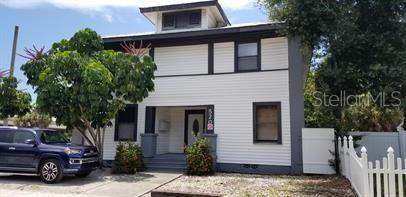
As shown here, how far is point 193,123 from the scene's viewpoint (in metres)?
17.2

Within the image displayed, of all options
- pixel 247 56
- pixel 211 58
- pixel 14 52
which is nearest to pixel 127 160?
pixel 211 58

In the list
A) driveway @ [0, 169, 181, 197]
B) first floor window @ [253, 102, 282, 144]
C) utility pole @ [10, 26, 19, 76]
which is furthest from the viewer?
utility pole @ [10, 26, 19, 76]

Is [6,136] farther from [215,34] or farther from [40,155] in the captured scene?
[215,34]

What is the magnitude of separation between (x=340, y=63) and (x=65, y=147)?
8.71 meters

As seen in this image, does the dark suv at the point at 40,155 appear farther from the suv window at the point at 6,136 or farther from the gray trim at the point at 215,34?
the gray trim at the point at 215,34

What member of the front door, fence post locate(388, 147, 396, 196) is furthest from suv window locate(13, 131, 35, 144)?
fence post locate(388, 147, 396, 196)

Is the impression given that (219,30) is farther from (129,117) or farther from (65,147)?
(65,147)

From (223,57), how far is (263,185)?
20.0 feet

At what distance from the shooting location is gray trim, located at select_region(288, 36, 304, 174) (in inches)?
540

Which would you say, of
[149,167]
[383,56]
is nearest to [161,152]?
[149,167]

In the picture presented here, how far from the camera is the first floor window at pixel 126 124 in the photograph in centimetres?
1631

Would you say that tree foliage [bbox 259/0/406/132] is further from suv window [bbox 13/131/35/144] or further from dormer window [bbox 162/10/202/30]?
suv window [bbox 13/131/35/144]

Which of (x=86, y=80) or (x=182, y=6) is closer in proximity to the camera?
(x=86, y=80)

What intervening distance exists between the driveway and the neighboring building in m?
2.61
